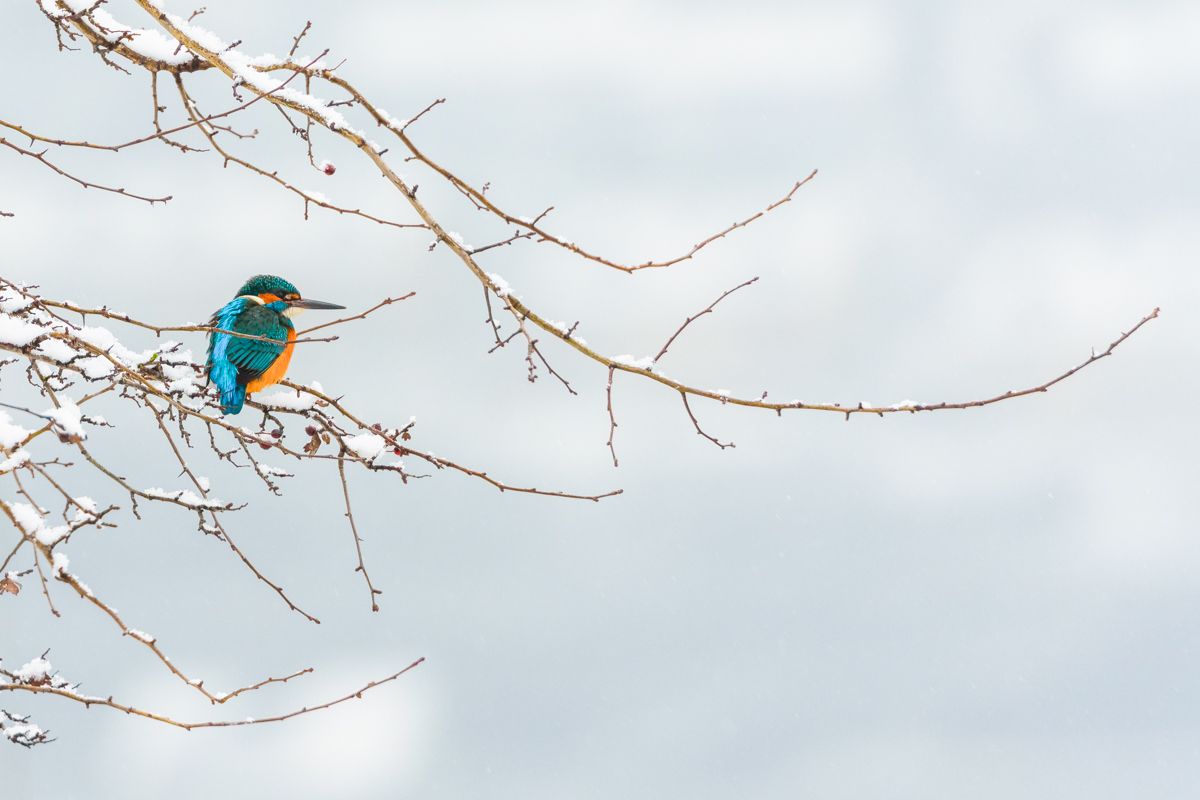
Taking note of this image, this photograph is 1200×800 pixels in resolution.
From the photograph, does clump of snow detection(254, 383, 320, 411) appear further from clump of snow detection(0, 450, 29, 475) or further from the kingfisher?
clump of snow detection(0, 450, 29, 475)

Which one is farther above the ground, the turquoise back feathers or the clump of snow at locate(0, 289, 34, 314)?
the turquoise back feathers

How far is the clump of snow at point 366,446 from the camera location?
3.98 metres

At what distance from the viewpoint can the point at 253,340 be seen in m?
4.50

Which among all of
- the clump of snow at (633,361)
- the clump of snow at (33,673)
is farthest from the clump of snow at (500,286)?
the clump of snow at (33,673)

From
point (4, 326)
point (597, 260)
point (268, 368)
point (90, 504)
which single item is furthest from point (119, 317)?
point (597, 260)

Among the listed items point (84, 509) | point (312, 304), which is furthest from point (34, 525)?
point (312, 304)

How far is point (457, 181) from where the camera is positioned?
11.5 feet

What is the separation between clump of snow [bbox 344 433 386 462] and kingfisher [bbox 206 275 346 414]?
18.1 inches

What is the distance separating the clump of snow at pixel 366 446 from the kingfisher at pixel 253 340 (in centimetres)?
46

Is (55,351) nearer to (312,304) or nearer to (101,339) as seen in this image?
(101,339)

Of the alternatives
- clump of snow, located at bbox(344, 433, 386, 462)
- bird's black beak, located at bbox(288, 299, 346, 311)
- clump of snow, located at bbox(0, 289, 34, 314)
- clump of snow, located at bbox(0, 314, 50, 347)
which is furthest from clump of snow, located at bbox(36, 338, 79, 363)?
bird's black beak, located at bbox(288, 299, 346, 311)

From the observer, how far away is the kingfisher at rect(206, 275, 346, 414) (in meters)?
4.71

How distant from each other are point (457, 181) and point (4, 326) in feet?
4.92

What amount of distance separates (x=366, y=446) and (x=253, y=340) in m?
0.87
